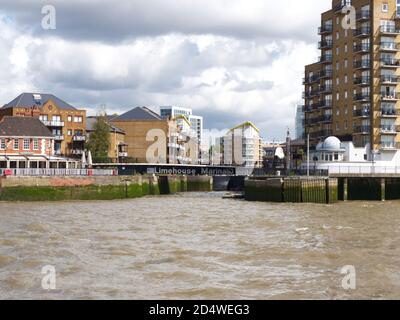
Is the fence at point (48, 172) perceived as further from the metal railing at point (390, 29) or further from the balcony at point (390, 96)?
the metal railing at point (390, 29)

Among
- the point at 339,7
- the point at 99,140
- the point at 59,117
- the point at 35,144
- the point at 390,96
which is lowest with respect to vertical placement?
the point at 35,144

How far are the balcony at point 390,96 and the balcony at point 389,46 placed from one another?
5.84 meters

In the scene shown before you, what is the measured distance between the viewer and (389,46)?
87.5 m

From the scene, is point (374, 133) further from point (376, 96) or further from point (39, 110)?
point (39, 110)

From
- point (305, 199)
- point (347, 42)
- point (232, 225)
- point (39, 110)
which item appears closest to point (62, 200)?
point (305, 199)

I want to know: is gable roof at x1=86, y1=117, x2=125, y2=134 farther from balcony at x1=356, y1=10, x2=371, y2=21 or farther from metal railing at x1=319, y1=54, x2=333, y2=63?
balcony at x1=356, y1=10, x2=371, y2=21

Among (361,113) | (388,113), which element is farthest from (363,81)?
(388,113)

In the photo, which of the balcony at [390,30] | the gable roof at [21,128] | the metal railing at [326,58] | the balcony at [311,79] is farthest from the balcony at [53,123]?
the balcony at [390,30]

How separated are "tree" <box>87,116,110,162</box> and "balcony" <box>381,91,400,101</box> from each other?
4483 centimetres

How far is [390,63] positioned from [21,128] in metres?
49.9

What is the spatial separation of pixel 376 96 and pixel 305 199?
28959 millimetres

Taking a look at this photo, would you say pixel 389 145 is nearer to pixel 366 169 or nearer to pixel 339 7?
pixel 366 169

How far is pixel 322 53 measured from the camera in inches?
3922

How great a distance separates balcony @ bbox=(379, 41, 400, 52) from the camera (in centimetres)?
8735
